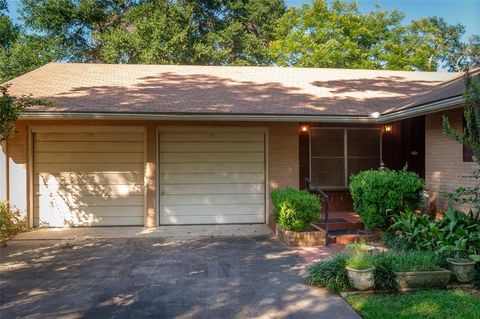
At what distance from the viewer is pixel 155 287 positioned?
5.36m

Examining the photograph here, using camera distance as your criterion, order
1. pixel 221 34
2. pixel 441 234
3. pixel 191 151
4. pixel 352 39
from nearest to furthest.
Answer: pixel 441 234 < pixel 191 151 < pixel 221 34 < pixel 352 39

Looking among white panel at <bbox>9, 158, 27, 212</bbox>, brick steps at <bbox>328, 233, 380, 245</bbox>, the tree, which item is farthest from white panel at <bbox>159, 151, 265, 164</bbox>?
the tree

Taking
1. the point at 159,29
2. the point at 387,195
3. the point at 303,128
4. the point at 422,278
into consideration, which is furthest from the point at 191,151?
the point at 159,29

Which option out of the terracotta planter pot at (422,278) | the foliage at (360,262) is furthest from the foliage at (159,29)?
the terracotta planter pot at (422,278)

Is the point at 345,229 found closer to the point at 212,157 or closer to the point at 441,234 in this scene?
the point at 441,234

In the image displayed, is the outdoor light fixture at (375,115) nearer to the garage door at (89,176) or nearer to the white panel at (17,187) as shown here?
the garage door at (89,176)

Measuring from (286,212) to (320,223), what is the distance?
1.58 metres

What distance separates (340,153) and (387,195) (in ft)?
10.4

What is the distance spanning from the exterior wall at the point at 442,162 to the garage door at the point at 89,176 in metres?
6.36

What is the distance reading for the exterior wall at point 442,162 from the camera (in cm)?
771

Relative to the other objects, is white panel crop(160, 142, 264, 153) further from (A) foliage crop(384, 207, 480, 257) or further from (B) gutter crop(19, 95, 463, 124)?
(A) foliage crop(384, 207, 480, 257)

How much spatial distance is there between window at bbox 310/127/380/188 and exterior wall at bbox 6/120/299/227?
0.90 metres

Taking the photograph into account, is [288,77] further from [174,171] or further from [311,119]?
[174,171]

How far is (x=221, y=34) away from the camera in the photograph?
24562 millimetres
